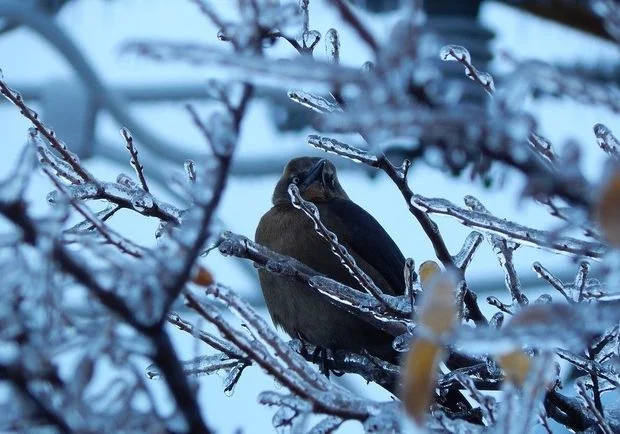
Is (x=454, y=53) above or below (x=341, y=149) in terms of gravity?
below

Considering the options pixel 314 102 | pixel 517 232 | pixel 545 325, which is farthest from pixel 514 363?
pixel 314 102

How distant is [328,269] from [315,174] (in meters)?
0.68

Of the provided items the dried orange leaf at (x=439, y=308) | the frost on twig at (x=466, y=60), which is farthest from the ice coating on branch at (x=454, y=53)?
the dried orange leaf at (x=439, y=308)

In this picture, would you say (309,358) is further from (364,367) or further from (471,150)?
(471,150)

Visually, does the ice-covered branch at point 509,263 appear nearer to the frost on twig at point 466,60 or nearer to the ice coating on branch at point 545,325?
the frost on twig at point 466,60

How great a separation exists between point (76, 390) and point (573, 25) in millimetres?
550

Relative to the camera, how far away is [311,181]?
4.14 m

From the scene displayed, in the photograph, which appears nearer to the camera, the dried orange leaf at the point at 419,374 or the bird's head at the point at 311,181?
the dried orange leaf at the point at 419,374

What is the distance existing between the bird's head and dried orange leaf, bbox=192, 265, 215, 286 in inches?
111

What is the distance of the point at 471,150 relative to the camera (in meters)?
0.93

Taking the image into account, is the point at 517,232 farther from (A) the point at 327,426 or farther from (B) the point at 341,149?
(B) the point at 341,149

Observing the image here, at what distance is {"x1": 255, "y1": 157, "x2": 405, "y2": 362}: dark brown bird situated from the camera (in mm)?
3457

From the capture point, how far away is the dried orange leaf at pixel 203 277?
124 cm

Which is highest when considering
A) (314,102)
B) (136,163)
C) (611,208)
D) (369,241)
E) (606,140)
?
(369,241)
